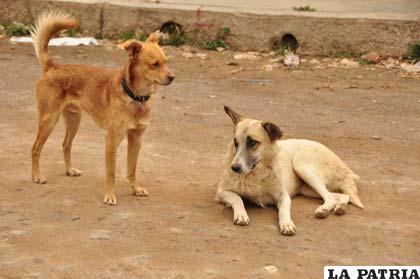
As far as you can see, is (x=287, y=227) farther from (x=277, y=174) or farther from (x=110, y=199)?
(x=110, y=199)

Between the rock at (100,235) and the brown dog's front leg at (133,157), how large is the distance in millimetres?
908

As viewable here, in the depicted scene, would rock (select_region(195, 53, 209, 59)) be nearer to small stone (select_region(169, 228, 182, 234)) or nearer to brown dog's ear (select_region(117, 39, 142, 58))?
brown dog's ear (select_region(117, 39, 142, 58))

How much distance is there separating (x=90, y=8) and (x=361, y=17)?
4053mm

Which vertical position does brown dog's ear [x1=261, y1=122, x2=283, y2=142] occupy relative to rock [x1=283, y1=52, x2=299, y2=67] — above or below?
above

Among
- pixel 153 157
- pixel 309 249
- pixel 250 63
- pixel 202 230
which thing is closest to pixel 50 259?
pixel 202 230

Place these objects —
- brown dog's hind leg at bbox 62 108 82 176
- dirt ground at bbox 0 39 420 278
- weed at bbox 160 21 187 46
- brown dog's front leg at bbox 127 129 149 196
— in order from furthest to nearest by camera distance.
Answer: weed at bbox 160 21 187 46, brown dog's hind leg at bbox 62 108 82 176, brown dog's front leg at bbox 127 129 149 196, dirt ground at bbox 0 39 420 278

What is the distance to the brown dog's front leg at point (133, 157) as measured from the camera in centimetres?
588

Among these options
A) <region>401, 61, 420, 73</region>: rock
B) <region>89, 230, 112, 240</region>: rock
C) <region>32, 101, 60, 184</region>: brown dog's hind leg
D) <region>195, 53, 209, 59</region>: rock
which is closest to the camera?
<region>89, 230, 112, 240</region>: rock

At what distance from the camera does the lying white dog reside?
5348 mm

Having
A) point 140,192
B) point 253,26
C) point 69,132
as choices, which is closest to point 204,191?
point 140,192

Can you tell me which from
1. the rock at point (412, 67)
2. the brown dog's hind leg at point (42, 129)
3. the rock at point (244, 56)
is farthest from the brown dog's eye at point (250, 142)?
the rock at point (244, 56)

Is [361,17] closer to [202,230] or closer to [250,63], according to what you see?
[250,63]

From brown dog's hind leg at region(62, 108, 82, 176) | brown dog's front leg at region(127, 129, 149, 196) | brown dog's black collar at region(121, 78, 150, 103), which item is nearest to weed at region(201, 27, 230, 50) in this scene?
brown dog's hind leg at region(62, 108, 82, 176)

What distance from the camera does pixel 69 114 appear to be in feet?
20.9
